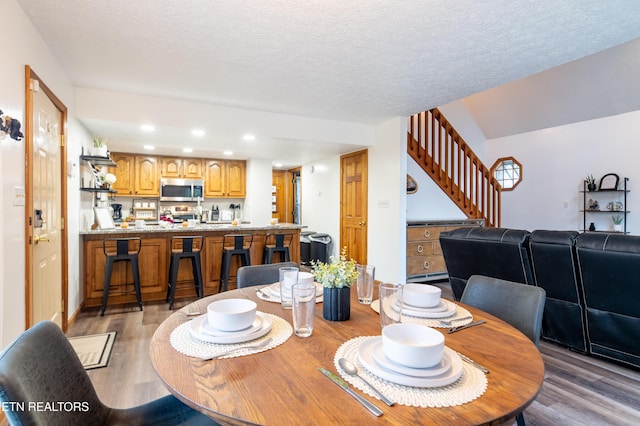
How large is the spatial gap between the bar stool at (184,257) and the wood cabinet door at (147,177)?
8.99ft

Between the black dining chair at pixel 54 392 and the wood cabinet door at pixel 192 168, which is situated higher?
the wood cabinet door at pixel 192 168

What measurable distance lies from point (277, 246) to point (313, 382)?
3.81 meters

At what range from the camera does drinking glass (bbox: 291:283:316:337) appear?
3.59 ft

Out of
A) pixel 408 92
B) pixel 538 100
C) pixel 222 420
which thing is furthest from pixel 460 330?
pixel 538 100

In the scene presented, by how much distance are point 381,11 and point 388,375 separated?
2188 millimetres

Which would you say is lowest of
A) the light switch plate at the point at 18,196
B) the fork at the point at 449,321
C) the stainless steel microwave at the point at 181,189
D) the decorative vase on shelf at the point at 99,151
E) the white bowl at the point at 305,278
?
the fork at the point at 449,321

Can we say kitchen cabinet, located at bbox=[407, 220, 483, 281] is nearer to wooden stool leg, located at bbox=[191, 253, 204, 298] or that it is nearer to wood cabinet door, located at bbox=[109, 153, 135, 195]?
wooden stool leg, located at bbox=[191, 253, 204, 298]

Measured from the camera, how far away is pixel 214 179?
6746mm

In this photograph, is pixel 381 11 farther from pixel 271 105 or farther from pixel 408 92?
pixel 271 105

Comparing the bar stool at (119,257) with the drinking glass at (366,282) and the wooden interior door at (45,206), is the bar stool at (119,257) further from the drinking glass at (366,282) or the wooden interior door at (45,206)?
the drinking glass at (366,282)

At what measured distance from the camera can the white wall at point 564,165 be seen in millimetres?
5941

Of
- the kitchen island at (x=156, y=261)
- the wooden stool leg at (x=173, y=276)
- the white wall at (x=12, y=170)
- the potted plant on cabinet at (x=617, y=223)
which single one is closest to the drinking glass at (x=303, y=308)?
the white wall at (x=12, y=170)

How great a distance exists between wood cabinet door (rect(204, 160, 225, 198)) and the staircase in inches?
145

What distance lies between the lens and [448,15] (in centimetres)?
222
